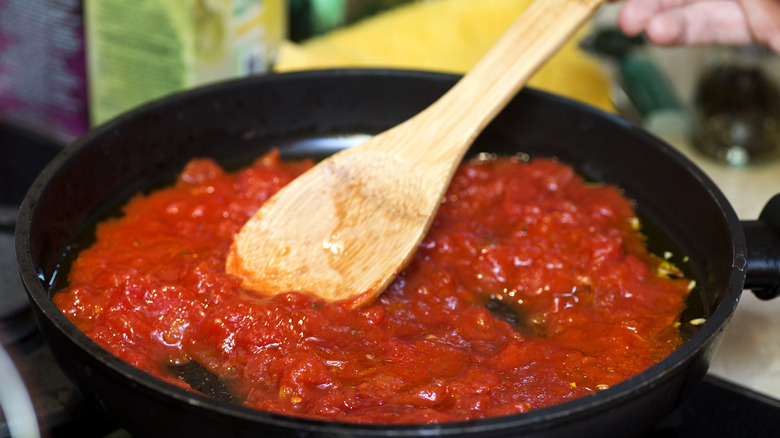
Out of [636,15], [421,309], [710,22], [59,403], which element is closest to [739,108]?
[710,22]

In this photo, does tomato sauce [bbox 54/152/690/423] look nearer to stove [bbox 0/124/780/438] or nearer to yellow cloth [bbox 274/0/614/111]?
stove [bbox 0/124/780/438]

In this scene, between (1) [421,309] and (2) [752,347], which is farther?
(2) [752,347]

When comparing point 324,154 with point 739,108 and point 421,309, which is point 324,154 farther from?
point 739,108

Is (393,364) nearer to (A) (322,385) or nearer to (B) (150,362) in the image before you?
(A) (322,385)

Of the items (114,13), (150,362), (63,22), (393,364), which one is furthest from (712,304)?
(63,22)

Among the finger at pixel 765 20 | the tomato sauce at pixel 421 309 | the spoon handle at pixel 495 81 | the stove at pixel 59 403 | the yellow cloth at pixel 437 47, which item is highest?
the finger at pixel 765 20

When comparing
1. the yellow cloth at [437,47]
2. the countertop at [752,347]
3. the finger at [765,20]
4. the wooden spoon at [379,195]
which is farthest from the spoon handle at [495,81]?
the yellow cloth at [437,47]

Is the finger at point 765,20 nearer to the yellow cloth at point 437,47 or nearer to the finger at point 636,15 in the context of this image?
the finger at point 636,15
